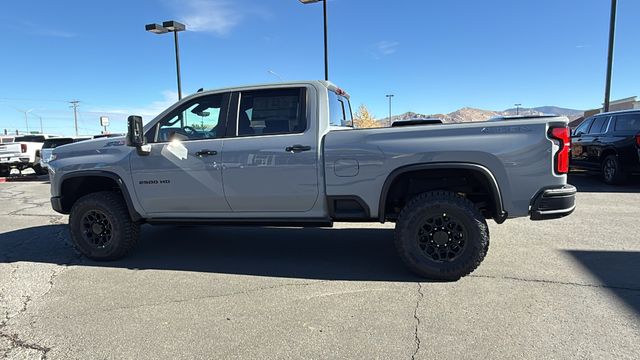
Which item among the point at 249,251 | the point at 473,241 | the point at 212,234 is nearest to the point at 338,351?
the point at 473,241

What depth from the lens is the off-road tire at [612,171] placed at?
9.29m

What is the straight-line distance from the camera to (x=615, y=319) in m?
3.22

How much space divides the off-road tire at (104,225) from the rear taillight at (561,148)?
454 cm

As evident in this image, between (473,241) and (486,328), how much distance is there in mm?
1011

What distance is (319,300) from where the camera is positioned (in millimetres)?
3740

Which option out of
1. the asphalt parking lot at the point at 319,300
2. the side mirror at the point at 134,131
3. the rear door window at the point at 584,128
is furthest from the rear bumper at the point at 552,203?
the rear door window at the point at 584,128

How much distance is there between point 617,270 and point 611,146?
6.45 m

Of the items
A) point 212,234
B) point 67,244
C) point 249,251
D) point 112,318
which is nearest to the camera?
point 112,318

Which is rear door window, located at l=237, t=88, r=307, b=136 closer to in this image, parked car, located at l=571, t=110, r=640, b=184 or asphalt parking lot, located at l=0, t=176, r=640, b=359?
asphalt parking lot, located at l=0, t=176, r=640, b=359

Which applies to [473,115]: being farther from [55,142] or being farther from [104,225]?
[104,225]

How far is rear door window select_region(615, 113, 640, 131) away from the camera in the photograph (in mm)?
9219

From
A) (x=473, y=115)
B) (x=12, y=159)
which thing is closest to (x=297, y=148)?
(x=12, y=159)

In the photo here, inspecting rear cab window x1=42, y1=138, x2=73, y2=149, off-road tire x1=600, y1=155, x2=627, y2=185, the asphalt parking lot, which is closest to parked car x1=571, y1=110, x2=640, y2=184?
off-road tire x1=600, y1=155, x2=627, y2=185

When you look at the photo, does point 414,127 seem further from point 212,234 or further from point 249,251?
point 212,234
